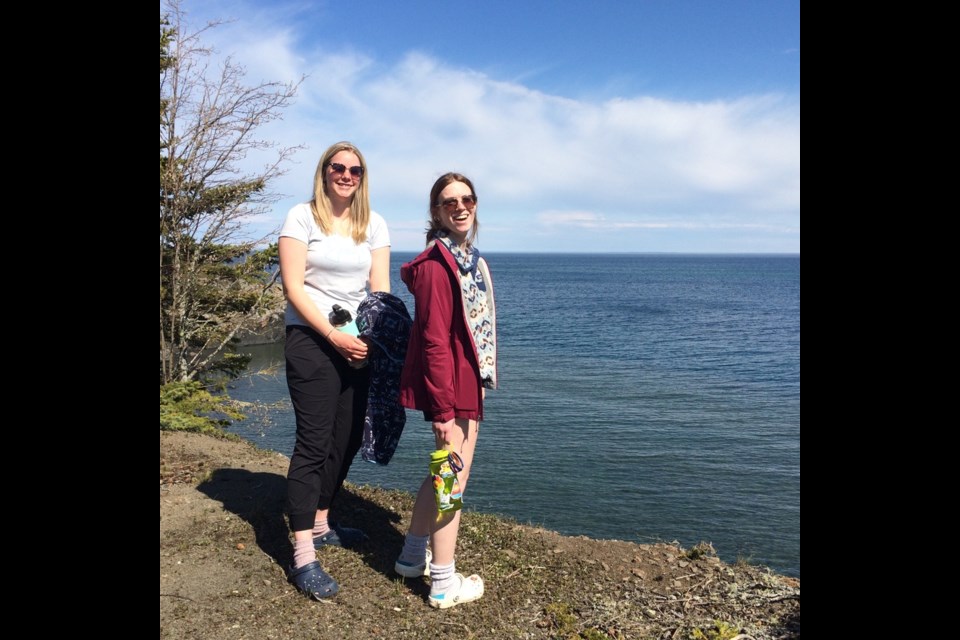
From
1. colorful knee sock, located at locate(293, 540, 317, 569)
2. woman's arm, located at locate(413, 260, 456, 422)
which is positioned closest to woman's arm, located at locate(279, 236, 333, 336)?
woman's arm, located at locate(413, 260, 456, 422)

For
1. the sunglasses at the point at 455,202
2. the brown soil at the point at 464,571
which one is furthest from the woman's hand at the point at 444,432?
the sunglasses at the point at 455,202

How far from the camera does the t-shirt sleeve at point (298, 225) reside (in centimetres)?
374

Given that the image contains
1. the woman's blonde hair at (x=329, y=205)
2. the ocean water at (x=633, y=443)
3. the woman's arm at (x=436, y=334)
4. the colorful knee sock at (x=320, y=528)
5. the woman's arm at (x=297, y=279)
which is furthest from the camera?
the ocean water at (x=633, y=443)

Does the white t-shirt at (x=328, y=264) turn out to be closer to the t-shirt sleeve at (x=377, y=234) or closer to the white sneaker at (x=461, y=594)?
the t-shirt sleeve at (x=377, y=234)

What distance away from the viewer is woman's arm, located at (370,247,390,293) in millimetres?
4094

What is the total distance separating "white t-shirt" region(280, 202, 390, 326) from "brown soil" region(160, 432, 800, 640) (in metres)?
1.52

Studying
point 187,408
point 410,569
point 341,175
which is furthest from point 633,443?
point 341,175

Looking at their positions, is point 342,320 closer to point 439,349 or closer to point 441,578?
point 439,349

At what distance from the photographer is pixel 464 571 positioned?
4383 mm

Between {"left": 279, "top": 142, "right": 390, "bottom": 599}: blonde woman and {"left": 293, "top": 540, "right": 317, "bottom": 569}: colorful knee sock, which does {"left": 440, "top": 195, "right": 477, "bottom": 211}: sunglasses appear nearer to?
{"left": 279, "top": 142, "right": 390, "bottom": 599}: blonde woman

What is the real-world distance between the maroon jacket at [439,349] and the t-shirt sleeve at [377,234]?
1.44 ft
